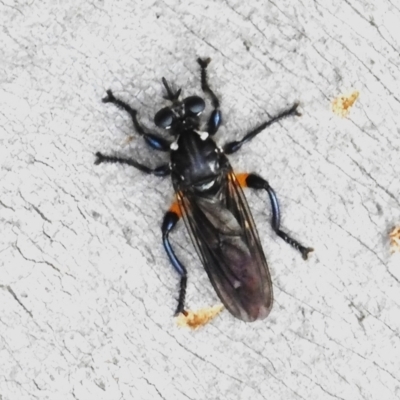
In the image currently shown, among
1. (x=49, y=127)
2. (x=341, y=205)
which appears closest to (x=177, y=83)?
(x=49, y=127)

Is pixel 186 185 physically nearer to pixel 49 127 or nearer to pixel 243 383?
pixel 49 127

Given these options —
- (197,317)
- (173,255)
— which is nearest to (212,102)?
(173,255)

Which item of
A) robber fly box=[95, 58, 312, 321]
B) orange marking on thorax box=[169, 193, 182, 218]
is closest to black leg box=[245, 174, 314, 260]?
robber fly box=[95, 58, 312, 321]

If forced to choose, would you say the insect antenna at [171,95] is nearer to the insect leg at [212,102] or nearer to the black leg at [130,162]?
the insect leg at [212,102]

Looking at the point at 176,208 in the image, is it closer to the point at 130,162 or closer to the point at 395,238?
the point at 130,162

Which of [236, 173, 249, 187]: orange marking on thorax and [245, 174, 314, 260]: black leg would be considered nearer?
[245, 174, 314, 260]: black leg

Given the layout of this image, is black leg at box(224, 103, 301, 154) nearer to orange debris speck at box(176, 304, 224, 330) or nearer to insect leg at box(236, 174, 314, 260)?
insect leg at box(236, 174, 314, 260)
